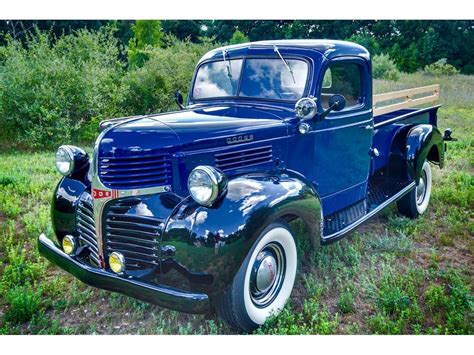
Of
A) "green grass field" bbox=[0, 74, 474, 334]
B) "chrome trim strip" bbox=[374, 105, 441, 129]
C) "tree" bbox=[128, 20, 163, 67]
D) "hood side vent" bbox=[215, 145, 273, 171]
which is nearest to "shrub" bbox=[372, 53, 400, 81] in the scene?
"green grass field" bbox=[0, 74, 474, 334]

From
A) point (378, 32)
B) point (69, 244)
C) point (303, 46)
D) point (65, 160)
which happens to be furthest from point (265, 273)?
point (378, 32)

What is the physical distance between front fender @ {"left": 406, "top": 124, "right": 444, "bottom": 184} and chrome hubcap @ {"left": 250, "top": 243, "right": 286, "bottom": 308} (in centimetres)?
216

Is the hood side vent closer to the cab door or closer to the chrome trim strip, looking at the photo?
the cab door

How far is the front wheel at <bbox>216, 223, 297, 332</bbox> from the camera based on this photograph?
2488mm

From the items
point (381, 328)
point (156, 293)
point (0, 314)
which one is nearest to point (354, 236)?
point (381, 328)

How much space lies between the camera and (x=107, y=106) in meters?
5.63

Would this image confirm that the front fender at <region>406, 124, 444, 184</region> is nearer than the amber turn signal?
No

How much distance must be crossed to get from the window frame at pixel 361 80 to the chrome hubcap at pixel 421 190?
1430 mm

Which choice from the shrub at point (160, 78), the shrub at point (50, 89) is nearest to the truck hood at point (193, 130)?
the shrub at point (50, 89)

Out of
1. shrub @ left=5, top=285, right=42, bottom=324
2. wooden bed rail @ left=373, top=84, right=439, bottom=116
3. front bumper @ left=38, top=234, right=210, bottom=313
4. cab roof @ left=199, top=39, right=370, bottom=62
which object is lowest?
shrub @ left=5, top=285, right=42, bottom=324

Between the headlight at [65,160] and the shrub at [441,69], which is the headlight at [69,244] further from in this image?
the shrub at [441,69]

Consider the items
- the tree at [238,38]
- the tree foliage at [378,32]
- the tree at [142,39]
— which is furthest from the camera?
the tree at [142,39]

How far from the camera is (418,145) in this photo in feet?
14.5

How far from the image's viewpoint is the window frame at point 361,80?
3389 millimetres
